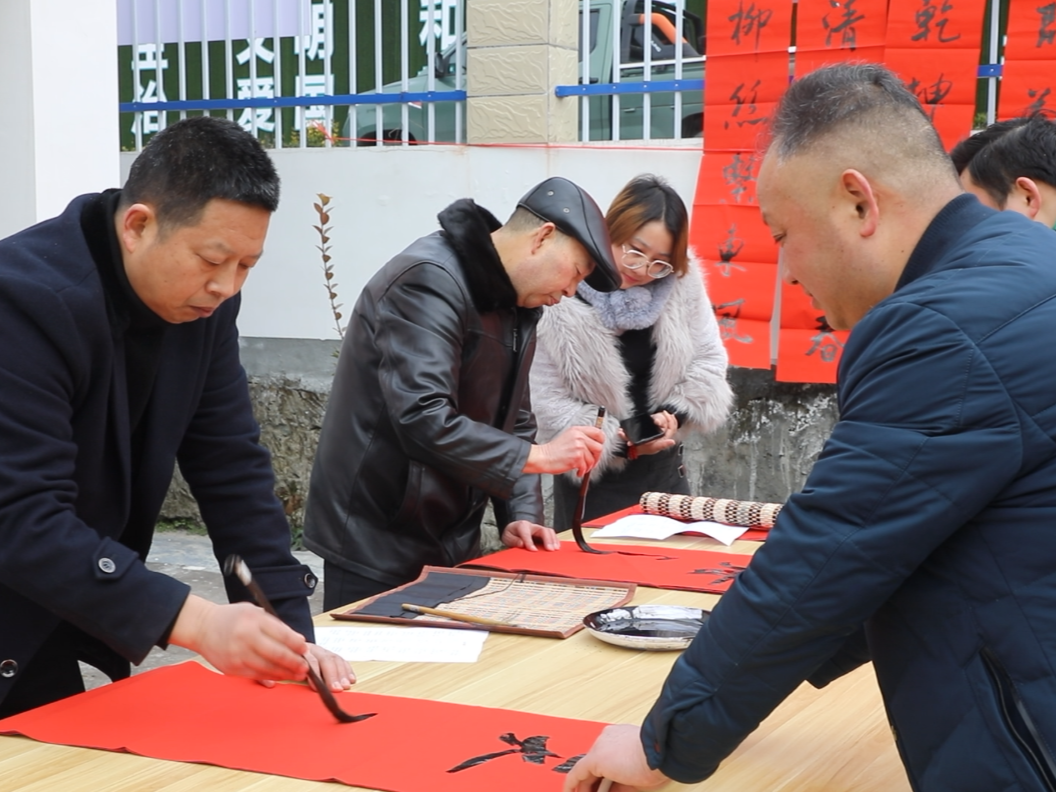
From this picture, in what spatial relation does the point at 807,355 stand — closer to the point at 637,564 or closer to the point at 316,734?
the point at 637,564

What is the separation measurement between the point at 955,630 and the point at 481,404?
5.60ft

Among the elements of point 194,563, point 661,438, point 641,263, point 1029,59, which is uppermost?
point 1029,59

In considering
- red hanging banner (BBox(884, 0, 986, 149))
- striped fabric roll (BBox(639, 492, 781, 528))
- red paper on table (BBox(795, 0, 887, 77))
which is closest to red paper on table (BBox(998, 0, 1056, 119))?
red hanging banner (BBox(884, 0, 986, 149))

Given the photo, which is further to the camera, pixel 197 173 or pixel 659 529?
pixel 659 529

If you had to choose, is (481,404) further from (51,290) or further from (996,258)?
(996,258)

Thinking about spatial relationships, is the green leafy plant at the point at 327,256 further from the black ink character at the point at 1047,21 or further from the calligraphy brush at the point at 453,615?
the calligraphy brush at the point at 453,615

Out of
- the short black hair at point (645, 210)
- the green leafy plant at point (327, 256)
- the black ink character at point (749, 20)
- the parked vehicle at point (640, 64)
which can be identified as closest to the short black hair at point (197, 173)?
the short black hair at point (645, 210)

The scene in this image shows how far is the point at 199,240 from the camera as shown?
5.57 feet

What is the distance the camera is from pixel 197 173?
1685 mm

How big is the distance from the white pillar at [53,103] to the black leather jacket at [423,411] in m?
1.66

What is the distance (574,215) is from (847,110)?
1453 millimetres

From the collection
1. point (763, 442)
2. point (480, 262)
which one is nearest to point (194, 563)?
point (763, 442)

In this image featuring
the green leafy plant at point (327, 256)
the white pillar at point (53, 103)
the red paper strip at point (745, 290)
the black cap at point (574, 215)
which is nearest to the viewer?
the black cap at point (574, 215)

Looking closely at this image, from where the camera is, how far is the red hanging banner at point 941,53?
4.45 meters
